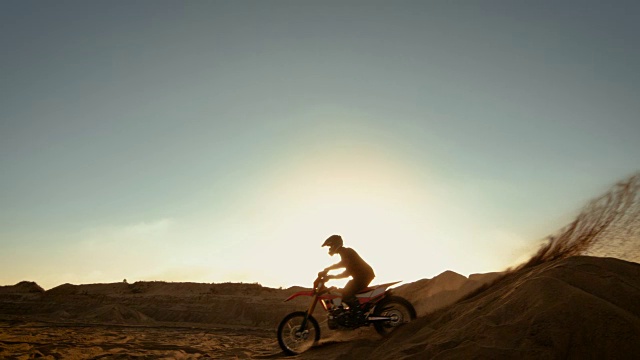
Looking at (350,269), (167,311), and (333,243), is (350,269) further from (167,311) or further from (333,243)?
(167,311)

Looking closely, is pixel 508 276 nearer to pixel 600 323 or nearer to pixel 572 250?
pixel 572 250

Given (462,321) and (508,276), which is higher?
(508,276)

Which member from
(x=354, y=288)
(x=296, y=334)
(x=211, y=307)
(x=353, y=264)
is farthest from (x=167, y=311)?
(x=353, y=264)

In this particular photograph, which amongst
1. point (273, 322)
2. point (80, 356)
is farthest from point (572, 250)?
point (273, 322)

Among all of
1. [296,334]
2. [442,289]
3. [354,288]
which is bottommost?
[296,334]

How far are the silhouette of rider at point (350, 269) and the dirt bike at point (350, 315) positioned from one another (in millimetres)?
99

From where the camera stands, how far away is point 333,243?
7.68 m

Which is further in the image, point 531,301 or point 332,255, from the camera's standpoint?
point 332,255

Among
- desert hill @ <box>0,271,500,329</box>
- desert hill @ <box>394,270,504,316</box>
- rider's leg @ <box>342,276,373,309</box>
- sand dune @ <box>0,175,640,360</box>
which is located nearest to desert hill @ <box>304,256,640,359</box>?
sand dune @ <box>0,175,640,360</box>

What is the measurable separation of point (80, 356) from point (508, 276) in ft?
25.0

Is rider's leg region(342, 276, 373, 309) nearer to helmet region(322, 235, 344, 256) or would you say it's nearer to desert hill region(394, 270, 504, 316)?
helmet region(322, 235, 344, 256)

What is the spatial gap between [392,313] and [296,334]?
180 centimetres

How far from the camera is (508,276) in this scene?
7773 mm

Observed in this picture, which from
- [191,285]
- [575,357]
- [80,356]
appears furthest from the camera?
[191,285]
